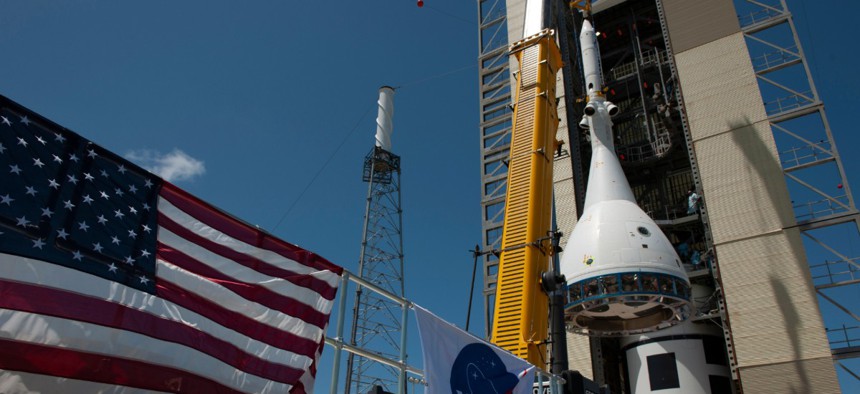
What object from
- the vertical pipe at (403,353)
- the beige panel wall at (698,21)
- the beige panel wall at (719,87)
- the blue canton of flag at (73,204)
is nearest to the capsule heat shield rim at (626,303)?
the beige panel wall at (719,87)

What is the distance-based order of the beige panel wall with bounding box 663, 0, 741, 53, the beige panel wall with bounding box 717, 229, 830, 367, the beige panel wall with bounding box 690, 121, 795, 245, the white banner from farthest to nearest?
the beige panel wall with bounding box 663, 0, 741, 53 < the beige panel wall with bounding box 690, 121, 795, 245 < the beige panel wall with bounding box 717, 229, 830, 367 < the white banner

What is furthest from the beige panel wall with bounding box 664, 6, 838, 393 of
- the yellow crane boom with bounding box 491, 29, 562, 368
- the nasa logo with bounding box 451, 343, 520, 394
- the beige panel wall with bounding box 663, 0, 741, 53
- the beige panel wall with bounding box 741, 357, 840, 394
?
the nasa logo with bounding box 451, 343, 520, 394

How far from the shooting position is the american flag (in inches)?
206

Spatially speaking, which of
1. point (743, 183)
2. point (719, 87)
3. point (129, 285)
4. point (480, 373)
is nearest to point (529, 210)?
point (480, 373)

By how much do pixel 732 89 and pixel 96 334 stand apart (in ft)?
102

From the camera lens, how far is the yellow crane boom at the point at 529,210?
16.9 meters

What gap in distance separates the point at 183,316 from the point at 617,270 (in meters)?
17.3

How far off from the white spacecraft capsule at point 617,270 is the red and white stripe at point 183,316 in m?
15.2

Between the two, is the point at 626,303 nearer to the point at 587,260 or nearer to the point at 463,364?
the point at 587,260

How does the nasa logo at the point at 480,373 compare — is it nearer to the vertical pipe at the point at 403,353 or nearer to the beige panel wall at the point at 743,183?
the vertical pipe at the point at 403,353

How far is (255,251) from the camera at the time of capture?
24.5 feet

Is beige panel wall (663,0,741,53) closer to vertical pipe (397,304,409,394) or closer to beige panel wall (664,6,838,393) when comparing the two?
beige panel wall (664,6,838,393)

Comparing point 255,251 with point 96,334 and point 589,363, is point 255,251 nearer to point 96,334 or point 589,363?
point 96,334

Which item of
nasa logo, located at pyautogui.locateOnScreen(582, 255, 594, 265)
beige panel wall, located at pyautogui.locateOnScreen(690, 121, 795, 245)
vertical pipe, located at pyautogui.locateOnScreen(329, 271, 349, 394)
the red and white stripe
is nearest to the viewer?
the red and white stripe
